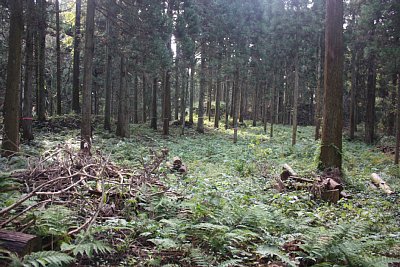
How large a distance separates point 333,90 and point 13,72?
929 cm

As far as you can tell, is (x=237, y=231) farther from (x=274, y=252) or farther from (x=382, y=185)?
(x=382, y=185)

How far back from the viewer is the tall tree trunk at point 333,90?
29.9ft

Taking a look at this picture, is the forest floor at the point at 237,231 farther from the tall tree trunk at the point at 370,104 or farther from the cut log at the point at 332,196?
the tall tree trunk at the point at 370,104

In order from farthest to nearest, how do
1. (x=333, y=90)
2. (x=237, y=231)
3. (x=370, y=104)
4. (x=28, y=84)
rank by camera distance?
(x=370, y=104) → (x=28, y=84) → (x=333, y=90) → (x=237, y=231)

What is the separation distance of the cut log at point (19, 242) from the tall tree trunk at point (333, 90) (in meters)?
7.78

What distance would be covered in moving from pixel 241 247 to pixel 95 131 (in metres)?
16.7

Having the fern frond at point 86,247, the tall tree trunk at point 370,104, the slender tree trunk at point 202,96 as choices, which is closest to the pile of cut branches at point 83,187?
the fern frond at point 86,247

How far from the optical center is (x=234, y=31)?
928 inches

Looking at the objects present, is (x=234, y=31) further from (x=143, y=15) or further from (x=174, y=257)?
(x=174, y=257)

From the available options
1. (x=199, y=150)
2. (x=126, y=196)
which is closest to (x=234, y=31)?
(x=199, y=150)

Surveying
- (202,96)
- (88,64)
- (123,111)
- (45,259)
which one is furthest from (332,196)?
(202,96)

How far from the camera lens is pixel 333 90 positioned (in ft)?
30.2

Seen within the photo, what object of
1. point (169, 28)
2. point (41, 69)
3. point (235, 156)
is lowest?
point (235, 156)

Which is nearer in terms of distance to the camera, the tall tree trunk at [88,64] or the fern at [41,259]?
the fern at [41,259]
